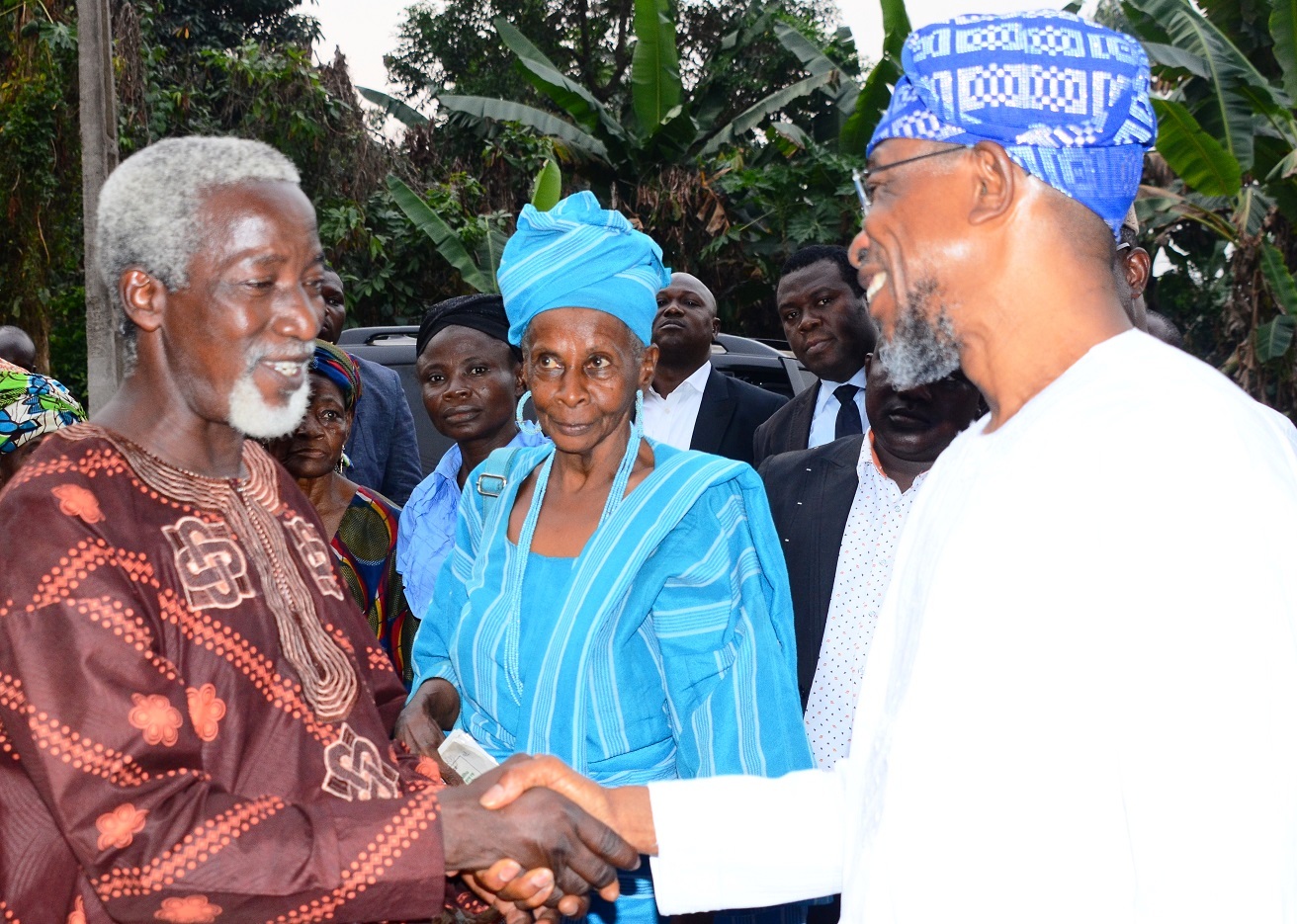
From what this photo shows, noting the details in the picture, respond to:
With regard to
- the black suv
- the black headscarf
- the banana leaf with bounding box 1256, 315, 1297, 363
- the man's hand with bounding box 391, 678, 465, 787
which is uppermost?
the banana leaf with bounding box 1256, 315, 1297, 363

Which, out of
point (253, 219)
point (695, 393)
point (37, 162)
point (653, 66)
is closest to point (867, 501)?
point (253, 219)

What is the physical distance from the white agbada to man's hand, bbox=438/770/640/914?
2.20 feet

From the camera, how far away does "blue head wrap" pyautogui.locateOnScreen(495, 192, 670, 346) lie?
3254mm

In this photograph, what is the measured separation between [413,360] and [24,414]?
4.13m

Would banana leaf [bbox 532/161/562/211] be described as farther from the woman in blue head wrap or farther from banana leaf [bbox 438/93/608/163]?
the woman in blue head wrap

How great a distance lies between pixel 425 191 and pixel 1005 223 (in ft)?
47.9

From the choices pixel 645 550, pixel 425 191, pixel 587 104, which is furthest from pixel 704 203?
pixel 645 550

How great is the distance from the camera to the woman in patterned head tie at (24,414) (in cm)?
354

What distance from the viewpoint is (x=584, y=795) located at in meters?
2.47

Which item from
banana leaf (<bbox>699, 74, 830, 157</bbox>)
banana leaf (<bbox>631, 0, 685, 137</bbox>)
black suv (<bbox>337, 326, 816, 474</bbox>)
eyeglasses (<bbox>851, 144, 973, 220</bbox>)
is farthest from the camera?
banana leaf (<bbox>699, 74, 830, 157</bbox>)

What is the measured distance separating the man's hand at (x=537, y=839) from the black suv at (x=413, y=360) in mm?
4991

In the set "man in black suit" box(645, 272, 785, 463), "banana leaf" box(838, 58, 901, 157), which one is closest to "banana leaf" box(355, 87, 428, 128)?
"banana leaf" box(838, 58, 901, 157)

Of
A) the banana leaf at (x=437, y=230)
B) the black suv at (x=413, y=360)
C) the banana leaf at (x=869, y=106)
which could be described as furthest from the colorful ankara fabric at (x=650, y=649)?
the banana leaf at (x=437, y=230)

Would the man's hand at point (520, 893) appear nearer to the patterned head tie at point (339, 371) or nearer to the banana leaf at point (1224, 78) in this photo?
the patterned head tie at point (339, 371)
